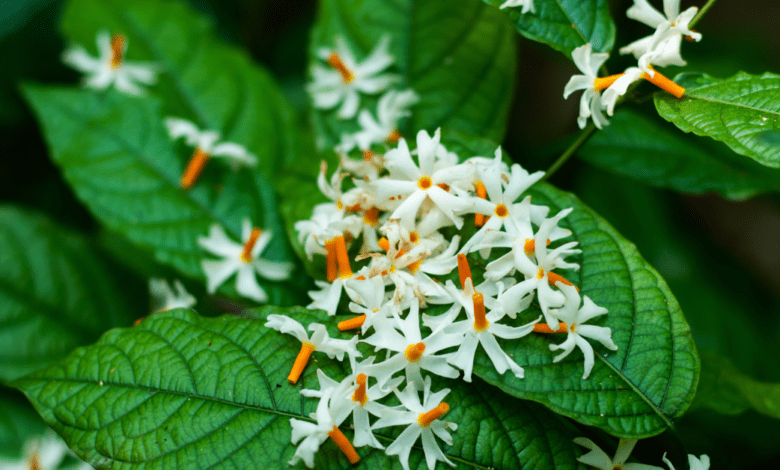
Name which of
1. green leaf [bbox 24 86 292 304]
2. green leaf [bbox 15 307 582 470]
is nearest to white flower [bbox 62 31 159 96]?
green leaf [bbox 24 86 292 304]

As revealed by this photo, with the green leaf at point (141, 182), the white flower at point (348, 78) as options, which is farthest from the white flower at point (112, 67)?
the white flower at point (348, 78)

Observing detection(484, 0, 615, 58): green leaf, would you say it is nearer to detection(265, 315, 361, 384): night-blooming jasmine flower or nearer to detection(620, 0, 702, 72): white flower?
detection(620, 0, 702, 72): white flower

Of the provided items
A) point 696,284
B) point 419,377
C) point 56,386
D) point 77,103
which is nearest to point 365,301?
point 419,377

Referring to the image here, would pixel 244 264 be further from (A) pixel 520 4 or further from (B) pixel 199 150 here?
(A) pixel 520 4

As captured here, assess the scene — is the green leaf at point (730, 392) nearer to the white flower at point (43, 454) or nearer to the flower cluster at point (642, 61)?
the flower cluster at point (642, 61)

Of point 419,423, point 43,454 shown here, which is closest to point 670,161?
point 419,423

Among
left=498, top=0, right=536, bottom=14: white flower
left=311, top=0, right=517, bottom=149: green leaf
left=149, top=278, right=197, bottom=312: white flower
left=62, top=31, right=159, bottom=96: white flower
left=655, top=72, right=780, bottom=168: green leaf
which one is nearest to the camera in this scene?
left=655, top=72, right=780, bottom=168: green leaf
